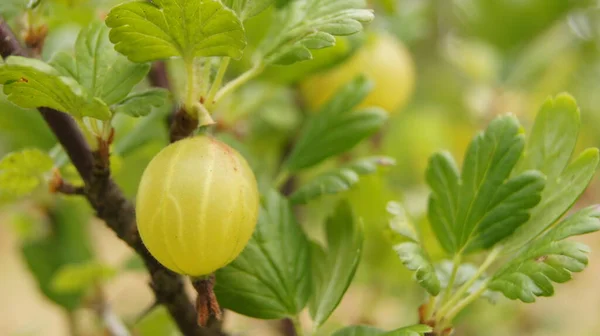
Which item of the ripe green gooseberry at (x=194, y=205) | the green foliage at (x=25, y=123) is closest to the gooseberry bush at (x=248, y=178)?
the ripe green gooseberry at (x=194, y=205)

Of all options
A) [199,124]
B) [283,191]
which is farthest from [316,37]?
[283,191]

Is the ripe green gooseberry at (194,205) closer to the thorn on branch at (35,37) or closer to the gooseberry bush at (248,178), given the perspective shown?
the gooseberry bush at (248,178)

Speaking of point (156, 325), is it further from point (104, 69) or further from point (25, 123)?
point (104, 69)

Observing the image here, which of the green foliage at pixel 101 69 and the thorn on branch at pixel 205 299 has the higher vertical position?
the green foliage at pixel 101 69

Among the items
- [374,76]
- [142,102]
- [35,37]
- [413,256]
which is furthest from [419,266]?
[374,76]

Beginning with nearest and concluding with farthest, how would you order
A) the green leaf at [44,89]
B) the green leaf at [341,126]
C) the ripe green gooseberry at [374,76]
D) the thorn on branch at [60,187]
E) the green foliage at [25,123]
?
1. the green leaf at [44,89]
2. the thorn on branch at [60,187]
3. the green leaf at [341,126]
4. the green foliage at [25,123]
5. the ripe green gooseberry at [374,76]
